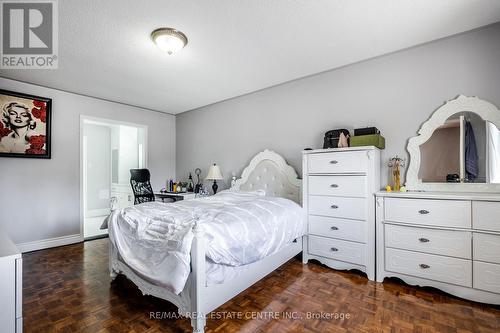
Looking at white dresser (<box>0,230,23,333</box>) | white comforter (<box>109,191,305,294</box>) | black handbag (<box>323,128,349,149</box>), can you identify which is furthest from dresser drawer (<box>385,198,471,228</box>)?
white dresser (<box>0,230,23,333</box>)

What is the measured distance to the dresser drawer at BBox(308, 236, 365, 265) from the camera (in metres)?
Result: 2.57

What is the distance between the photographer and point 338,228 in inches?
106

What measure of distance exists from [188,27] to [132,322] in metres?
2.53

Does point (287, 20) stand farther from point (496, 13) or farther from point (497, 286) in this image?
point (497, 286)

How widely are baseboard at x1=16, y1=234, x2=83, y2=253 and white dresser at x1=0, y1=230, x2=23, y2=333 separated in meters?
3.06

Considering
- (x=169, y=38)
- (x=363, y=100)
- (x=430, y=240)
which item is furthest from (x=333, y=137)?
Result: (x=169, y=38)

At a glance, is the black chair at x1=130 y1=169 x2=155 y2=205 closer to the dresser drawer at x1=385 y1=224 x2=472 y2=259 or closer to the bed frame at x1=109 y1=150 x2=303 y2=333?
the bed frame at x1=109 y1=150 x2=303 y2=333

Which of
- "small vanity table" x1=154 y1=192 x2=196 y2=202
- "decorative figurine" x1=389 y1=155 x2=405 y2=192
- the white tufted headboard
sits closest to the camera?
"decorative figurine" x1=389 y1=155 x2=405 y2=192

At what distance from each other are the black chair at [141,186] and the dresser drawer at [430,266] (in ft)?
12.3

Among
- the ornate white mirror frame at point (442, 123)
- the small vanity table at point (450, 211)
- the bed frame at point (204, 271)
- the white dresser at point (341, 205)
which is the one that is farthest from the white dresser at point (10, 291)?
the ornate white mirror frame at point (442, 123)

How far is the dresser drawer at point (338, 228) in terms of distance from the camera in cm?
256

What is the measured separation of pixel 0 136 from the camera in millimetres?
3258

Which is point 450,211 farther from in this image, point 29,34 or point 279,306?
point 29,34

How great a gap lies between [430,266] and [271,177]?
214cm
